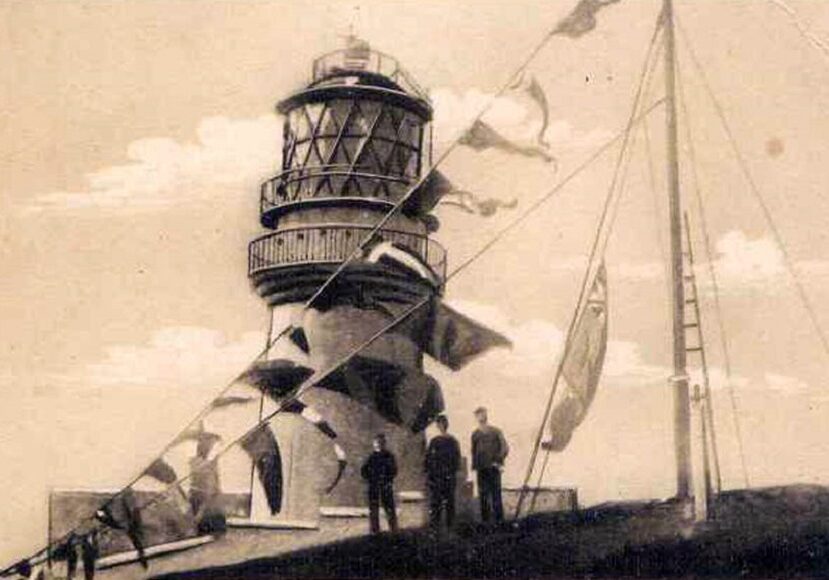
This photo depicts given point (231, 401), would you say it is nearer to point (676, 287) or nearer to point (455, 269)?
point (455, 269)

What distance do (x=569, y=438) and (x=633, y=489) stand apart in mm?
485

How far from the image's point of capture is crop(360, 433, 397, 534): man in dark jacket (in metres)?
7.58

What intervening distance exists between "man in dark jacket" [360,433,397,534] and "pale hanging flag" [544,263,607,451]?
0.99 m

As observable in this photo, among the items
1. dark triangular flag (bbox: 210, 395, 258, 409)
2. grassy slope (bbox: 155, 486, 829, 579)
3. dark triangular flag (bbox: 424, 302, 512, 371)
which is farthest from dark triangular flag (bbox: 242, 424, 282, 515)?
dark triangular flag (bbox: 424, 302, 512, 371)

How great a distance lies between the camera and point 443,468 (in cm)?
766

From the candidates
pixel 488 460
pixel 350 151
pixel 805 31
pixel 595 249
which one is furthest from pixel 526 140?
pixel 488 460

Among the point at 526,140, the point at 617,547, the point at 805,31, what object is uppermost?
the point at 805,31

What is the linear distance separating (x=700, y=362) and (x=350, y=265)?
7.49ft

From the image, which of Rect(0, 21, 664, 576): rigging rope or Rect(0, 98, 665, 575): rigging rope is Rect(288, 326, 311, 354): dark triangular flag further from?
Rect(0, 98, 665, 575): rigging rope

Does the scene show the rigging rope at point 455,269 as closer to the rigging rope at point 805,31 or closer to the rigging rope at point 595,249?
the rigging rope at point 595,249

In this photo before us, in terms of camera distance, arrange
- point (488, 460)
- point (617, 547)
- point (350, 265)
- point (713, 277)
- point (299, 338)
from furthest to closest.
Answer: point (350, 265), point (299, 338), point (713, 277), point (488, 460), point (617, 547)

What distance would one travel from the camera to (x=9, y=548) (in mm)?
7820

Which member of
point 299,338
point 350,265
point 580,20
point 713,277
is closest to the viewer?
point 713,277

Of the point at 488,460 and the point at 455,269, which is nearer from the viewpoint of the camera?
the point at 488,460
